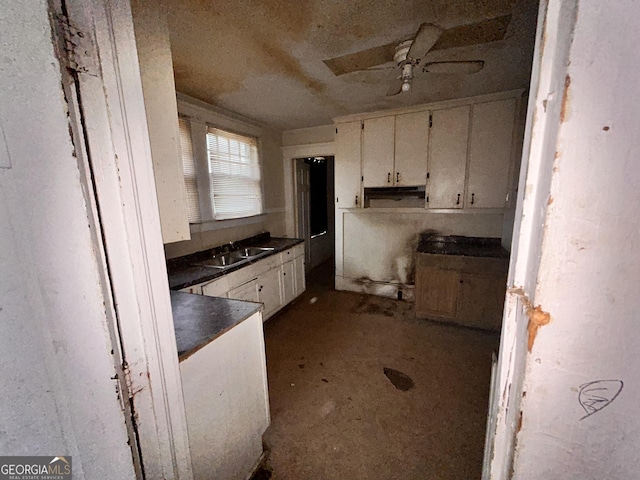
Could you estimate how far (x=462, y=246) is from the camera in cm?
314

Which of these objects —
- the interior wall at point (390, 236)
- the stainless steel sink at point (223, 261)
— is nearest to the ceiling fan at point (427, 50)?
the interior wall at point (390, 236)

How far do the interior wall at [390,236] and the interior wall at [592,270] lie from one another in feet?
10.8

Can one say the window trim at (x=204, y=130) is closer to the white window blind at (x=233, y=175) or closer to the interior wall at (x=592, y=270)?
the white window blind at (x=233, y=175)

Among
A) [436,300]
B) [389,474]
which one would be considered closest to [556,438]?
[389,474]

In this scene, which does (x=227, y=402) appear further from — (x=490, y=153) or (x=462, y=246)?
(x=490, y=153)

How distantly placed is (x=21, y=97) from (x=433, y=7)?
5.81 ft

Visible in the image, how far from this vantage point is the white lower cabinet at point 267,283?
2.31m

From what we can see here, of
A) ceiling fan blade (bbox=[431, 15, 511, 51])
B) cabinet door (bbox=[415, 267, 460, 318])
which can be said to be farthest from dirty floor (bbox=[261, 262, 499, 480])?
ceiling fan blade (bbox=[431, 15, 511, 51])

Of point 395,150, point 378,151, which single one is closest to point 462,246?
point 395,150

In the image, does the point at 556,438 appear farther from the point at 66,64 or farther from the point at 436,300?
the point at 436,300

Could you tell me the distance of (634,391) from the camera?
0.34 meters

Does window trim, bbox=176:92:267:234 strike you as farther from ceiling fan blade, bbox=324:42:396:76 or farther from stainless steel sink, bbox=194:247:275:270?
ceiling fan blade, bbox=324:42:396:76

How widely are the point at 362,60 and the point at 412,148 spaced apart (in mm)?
1563

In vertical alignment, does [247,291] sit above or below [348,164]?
below
